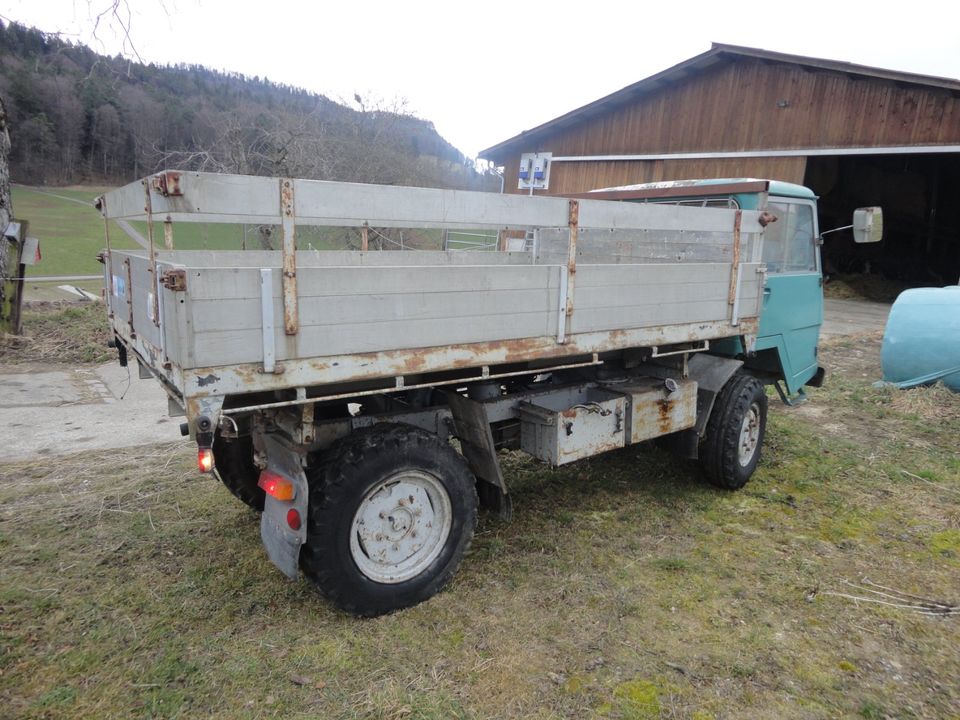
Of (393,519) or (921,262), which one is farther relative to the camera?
(921,262)

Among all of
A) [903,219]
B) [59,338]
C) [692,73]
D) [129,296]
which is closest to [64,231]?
[59,338]

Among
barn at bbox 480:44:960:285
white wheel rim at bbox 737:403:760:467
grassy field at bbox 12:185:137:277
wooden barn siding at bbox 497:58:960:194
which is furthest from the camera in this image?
grassy field at bbox 12:185:137:277

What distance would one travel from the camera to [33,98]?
41.5m

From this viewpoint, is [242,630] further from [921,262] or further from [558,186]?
[921,262]

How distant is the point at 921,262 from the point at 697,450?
21.9 m

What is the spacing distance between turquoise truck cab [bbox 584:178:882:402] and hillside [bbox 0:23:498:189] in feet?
17.6

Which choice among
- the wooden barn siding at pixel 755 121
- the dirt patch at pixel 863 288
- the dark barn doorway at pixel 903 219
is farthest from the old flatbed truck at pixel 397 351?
the dark barn doorway at pixel 903 219

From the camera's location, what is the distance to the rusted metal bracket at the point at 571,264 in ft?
11.3

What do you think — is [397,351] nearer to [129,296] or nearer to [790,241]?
[129,296]

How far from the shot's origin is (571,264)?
3.43 metres

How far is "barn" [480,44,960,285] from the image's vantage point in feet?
38.2

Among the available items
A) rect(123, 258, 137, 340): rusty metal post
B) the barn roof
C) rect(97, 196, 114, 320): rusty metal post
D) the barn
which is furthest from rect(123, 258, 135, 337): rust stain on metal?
the barn roof

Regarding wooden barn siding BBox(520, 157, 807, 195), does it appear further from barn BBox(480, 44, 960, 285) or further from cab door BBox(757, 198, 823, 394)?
cab door BBox(757, 198, 823, 394)

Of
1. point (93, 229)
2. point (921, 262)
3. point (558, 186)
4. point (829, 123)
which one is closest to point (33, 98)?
point (93, 229)
